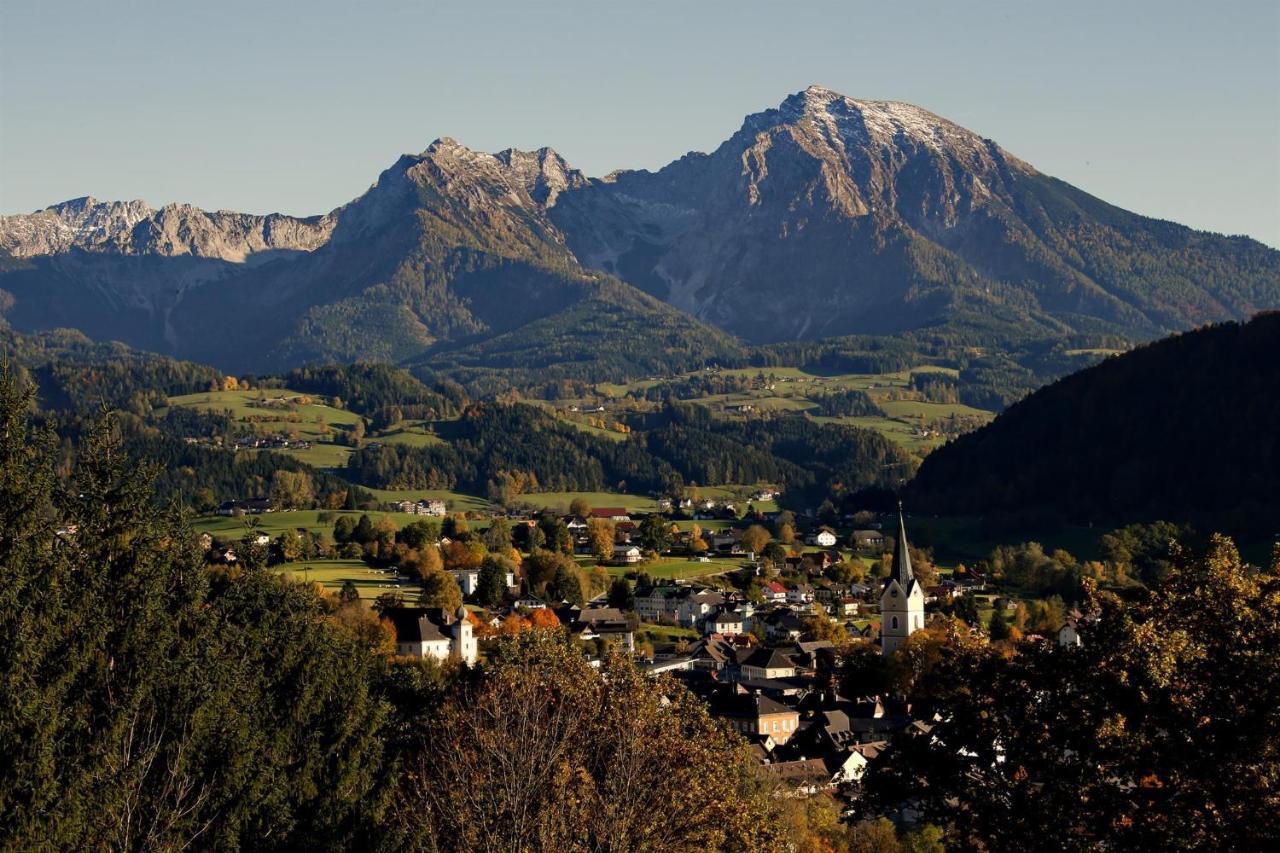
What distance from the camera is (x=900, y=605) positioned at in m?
130

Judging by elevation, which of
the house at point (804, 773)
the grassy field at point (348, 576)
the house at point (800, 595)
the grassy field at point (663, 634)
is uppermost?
the house at point (804, 773)

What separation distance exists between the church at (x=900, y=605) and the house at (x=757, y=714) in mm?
25940

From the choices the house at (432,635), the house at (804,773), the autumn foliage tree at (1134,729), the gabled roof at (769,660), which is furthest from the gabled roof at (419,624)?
the autumn foliage tree at (1134,729)

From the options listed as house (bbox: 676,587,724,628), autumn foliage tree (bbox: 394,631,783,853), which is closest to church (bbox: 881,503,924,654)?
house (bbox: 676,587,724,628)

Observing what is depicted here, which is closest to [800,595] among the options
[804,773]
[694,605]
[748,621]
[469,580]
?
[694,605]

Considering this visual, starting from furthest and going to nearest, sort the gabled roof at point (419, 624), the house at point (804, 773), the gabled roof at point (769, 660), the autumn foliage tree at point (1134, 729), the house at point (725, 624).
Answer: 1. the house at point (725, 624)
2. the gabled roof at point (769, 660)
3. the gabled roof at point (419, 624)
4. the house at point (804, 773)
5. the autumn foliage tree at point (1134, 729)

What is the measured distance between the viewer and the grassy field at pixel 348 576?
149500 mm

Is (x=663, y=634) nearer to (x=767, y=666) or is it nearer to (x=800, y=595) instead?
(x=767, y=666)

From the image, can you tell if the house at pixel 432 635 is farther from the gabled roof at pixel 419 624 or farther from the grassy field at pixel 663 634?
the grassy field at pixel 663 634

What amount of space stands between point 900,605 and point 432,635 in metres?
33.0

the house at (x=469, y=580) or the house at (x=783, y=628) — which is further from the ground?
the house at (x=469, y=580)

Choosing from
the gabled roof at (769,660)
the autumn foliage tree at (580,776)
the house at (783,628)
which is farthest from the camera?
the house at (783,628)

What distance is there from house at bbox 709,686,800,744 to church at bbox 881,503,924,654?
25.9 metres

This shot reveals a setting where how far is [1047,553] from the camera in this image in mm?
194625
